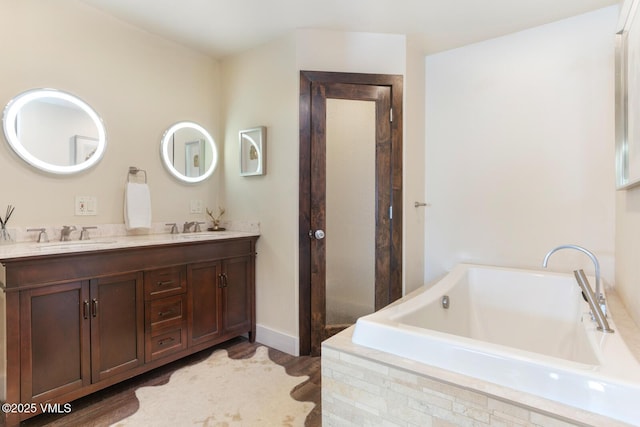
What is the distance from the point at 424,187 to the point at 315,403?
1.88 metres

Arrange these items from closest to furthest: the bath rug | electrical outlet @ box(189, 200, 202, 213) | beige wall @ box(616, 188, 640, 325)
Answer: beige wall @ box(616, 188, 640, 325)
the bath rug
electrical outlet @ box(189, 200, 202, 213)

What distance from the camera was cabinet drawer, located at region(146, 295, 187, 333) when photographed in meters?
2.04

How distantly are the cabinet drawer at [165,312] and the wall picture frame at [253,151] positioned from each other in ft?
3.63

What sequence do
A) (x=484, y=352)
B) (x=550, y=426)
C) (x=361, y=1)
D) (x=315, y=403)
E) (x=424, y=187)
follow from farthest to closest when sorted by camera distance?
1. (x=424, y=187)
2. (x=361, y=1)
3. (x=315, y=403)
4. (x=484, y=352)
5. (x=550, y=426)

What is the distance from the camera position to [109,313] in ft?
6.07

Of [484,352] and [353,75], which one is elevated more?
[353,75]

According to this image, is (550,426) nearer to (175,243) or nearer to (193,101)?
(175,243)

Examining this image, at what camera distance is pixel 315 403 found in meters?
1.83

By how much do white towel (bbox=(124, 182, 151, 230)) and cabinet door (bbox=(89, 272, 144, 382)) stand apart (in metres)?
0.55

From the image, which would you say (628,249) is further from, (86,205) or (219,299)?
(86,205)

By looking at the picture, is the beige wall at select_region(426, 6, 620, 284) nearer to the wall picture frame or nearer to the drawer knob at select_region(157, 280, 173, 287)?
the wall picture frame

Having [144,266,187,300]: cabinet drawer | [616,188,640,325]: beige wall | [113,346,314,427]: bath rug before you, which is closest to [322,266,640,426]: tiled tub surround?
[616,188,640,325]: beige wall

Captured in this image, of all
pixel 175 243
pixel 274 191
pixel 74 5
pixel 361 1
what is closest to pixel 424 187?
pixel 274 191

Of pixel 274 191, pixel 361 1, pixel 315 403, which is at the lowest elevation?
pixel 315 403
